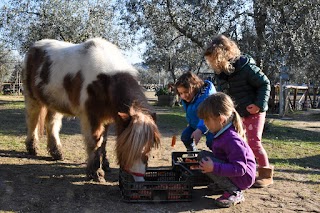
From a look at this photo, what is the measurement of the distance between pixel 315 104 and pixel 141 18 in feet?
59.7

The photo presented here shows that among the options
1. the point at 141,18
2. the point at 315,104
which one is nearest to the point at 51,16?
the point at 141,18

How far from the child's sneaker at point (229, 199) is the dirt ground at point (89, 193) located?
0.06 meters

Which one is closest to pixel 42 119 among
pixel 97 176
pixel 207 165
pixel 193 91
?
pixel 97 176

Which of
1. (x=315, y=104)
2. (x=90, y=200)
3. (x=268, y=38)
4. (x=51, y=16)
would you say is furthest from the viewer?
(x=315, y=104)

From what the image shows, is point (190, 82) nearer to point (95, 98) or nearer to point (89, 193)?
point (95, 98)

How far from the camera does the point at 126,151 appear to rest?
3475mm

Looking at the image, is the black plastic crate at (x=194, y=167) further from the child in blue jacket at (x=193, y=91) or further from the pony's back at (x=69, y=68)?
the pony's back at (x=69, y=68)

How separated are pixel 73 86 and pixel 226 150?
230cm

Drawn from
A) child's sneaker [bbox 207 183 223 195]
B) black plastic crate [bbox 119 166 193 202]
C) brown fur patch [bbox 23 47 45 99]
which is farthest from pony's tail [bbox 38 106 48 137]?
child's sneaker [bbox 207 183 223 195]

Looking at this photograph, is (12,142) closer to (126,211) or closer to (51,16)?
(126,211)

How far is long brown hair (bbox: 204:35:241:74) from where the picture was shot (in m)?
4.03

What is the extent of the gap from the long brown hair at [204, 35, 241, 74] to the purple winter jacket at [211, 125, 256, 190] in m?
1.00

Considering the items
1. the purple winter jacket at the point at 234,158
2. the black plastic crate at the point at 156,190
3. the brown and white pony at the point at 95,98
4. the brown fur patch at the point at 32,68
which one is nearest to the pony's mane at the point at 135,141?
the brown and white pony at the point at 95,98

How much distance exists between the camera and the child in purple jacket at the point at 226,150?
3201 millimetres
